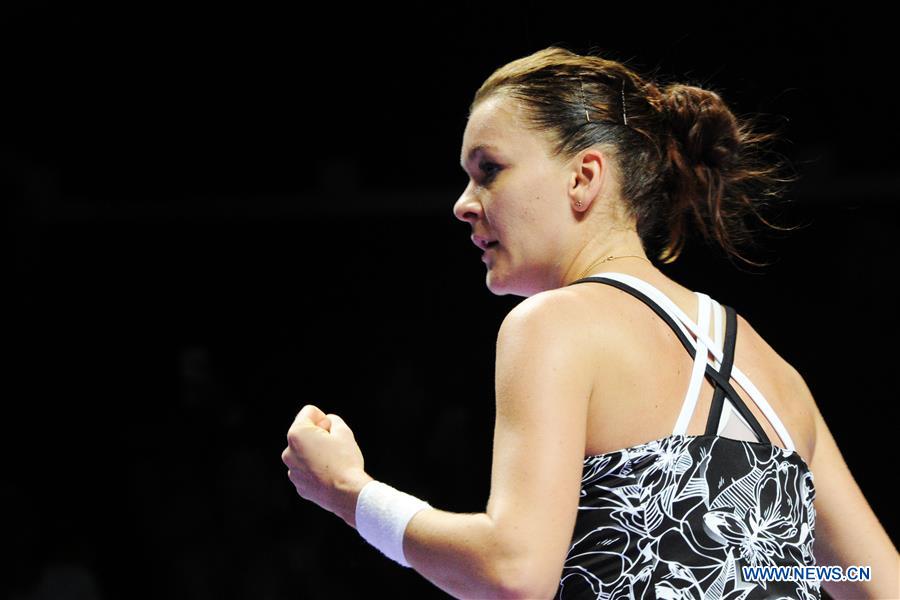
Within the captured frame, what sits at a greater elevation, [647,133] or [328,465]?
[647,133]

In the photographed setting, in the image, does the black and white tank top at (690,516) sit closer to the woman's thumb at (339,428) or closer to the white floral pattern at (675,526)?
the white floral pattern at (675,526)

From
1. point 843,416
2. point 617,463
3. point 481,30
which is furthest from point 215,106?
point 617,463

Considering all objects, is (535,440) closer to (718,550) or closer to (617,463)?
(617,463)

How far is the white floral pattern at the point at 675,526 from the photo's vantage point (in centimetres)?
103

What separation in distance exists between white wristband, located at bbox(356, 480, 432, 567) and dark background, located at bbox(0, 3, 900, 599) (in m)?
1.75

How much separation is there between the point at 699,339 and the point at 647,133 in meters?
0.31

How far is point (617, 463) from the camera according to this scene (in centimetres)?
105

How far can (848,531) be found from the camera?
127 centimetres

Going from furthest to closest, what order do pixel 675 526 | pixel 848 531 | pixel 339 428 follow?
pixel 848 531, pixel 339 428, pixel 675 526

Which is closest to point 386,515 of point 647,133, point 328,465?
point 328,465

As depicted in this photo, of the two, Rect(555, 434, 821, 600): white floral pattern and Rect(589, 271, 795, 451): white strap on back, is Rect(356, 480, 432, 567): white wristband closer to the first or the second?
Rect(555, 434, 821, 600): white floral pattern

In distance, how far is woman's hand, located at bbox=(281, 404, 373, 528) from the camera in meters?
1.12

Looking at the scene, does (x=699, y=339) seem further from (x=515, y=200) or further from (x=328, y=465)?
(x=328, y=465)

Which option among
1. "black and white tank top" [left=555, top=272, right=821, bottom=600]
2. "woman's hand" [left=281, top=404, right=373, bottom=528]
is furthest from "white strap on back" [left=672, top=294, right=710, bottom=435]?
"woman's hand" [left=281, top=404, right=373, bottom=528]
